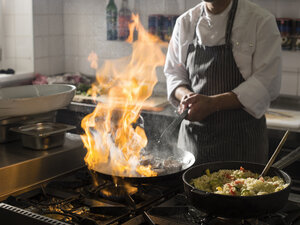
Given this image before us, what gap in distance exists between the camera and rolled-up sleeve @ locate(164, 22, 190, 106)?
2.40 meters

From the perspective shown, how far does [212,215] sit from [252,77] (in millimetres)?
1103

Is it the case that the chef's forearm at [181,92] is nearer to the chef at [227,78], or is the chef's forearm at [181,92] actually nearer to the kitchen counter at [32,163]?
the chef at [227,78]

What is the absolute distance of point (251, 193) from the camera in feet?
4.07

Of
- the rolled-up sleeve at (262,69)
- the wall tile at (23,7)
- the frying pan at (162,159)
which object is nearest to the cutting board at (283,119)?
the rolled-up sleeve at (262,69)

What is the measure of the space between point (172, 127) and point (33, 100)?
59 cm

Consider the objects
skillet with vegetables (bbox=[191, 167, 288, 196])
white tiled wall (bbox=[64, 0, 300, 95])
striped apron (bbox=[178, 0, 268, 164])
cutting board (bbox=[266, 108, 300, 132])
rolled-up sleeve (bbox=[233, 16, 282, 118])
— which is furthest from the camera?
white tiled wall (bbox=[64, 0, 300, 95])

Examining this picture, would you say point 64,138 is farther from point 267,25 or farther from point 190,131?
point 267,25

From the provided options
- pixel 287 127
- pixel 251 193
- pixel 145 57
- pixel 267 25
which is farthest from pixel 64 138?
pixel 145 57

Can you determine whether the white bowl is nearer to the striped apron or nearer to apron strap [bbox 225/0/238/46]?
the striped apron

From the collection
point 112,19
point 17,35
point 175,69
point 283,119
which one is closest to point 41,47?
point 17,35

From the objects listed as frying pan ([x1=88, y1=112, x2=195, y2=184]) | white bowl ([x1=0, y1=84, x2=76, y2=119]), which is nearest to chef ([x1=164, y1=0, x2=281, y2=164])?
frying pan ([x1=88, y1=112, x2=195, y2=184])

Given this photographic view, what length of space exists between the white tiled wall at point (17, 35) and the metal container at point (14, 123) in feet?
7.39

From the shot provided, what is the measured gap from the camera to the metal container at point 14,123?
72.0 inches

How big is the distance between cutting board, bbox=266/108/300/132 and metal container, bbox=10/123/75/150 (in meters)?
1.44
